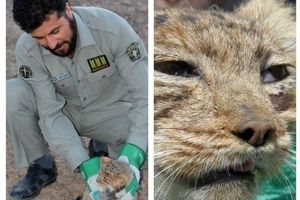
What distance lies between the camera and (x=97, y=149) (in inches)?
A: 136

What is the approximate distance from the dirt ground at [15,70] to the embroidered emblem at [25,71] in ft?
0.14

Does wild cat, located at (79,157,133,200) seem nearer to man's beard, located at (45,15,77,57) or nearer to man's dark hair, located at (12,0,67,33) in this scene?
man's beard, located at (45,15,77,57)

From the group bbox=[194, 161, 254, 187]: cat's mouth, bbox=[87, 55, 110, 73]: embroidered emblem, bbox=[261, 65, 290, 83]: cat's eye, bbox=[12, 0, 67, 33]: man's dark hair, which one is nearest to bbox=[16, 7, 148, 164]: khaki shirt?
bbox=[87, 55, 110, 73]: embroidered emblem

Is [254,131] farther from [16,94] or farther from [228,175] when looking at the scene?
[16,94]

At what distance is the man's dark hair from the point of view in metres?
3.20

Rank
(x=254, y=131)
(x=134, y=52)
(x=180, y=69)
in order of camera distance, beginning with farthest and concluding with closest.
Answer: (x=134, y=52), (x=180, y=69), (x=254, y=131)

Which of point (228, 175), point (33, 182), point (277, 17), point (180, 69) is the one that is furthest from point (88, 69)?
point (277, 17)

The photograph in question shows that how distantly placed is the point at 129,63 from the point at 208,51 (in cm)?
42

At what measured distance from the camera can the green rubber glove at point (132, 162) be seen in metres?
A: 3.35

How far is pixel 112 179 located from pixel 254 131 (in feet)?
2.52

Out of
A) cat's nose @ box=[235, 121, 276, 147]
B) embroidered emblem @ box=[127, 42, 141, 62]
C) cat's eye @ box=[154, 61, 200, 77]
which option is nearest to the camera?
cat's nose @ box=[235, 121, 276, 147]

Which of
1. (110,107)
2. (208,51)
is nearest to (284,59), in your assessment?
(208,51)

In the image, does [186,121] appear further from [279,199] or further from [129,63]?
[279,199]

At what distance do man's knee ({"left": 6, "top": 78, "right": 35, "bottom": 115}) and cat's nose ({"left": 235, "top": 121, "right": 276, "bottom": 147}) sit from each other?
3.66ft
